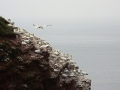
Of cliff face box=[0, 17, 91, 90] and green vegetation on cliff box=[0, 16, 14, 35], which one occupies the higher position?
green vegetation on cliff box=[0, 16, 14, 35]

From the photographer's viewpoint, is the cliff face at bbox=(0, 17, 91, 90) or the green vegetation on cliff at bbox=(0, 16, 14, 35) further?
the green vegetation on cliff at bbox=(0, 16, 14, 35)

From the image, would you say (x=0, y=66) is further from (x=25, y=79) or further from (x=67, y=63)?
(x=67, y=63)

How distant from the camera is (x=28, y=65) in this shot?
11062 millimetres

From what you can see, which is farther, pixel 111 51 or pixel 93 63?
pixel 111 51

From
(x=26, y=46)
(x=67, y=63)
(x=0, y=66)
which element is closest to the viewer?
(x=0, y=66)

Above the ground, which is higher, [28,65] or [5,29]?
[5,29]

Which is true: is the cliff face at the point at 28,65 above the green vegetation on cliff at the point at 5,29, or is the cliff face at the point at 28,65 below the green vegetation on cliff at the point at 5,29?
below

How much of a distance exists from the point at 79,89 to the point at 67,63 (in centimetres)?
142

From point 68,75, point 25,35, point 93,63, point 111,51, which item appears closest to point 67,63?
point 68,75

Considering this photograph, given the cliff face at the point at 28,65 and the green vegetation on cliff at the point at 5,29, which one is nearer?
the cliff face at the point at 28,65

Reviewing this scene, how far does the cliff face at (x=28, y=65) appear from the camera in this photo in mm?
10491

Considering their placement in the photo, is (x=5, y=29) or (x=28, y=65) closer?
(x=28, y=65)

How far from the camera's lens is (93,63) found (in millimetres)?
82250

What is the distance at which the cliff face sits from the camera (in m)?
10.5
